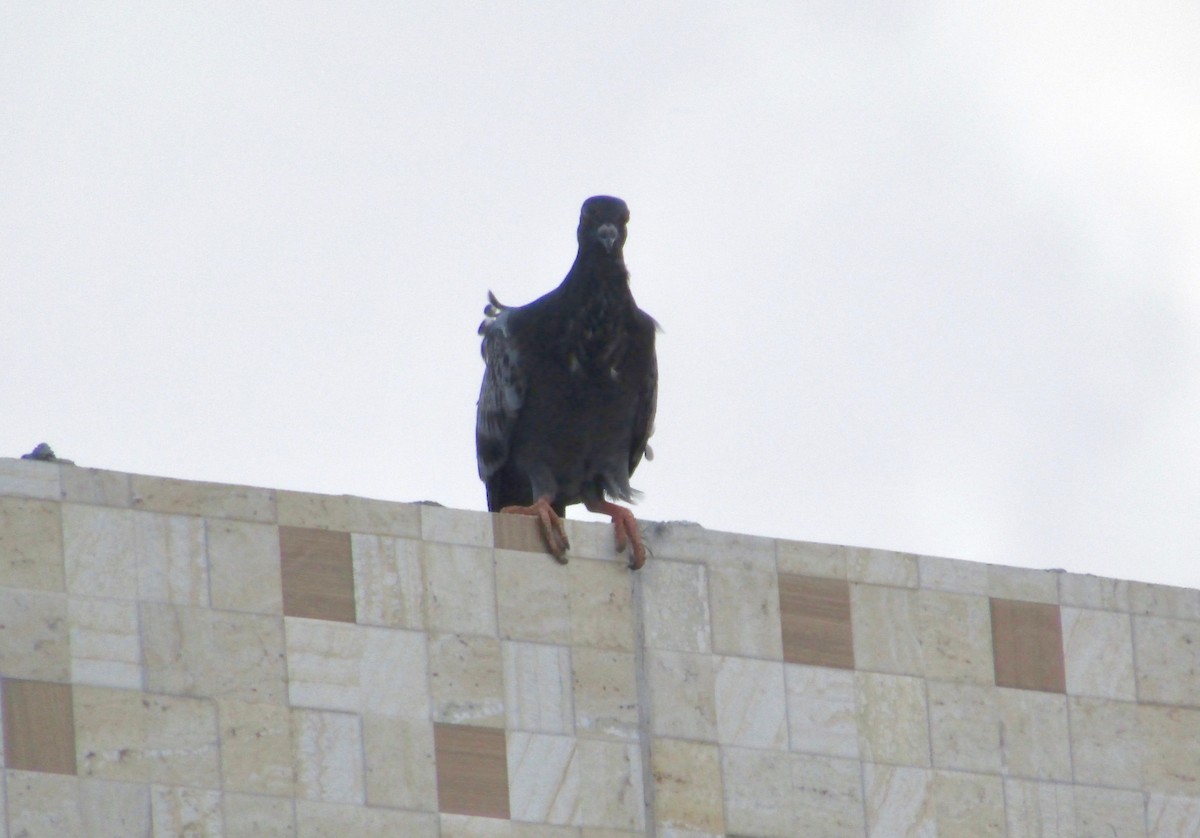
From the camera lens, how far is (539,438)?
20.3 meters

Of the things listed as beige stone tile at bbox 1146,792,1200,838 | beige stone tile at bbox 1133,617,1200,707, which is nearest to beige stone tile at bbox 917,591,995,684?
beige stone tile at bbox 1133,617,1200,707

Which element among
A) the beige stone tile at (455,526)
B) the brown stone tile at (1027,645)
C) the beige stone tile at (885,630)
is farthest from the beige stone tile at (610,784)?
the brown stone tile at (1027,645)

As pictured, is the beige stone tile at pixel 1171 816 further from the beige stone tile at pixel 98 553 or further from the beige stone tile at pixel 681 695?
the beige stone tile at pixel 98 553

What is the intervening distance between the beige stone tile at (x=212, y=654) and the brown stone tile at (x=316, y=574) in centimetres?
26

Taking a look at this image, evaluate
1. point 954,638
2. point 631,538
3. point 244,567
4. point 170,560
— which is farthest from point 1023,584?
point 170,560

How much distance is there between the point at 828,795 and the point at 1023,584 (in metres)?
1.88

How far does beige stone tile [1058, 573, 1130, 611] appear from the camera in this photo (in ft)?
64.4

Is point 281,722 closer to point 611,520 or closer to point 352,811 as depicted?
point 352,811

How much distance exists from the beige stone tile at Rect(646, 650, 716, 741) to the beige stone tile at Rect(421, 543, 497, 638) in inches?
36.6

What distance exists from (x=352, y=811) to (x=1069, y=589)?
182 inches

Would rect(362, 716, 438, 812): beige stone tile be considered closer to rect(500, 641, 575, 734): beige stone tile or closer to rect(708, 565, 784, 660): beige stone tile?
rect(500, 641, 575, 734): beige stone tile

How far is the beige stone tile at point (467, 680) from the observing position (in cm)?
1777

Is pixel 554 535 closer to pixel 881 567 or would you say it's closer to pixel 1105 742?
pixel 881 567

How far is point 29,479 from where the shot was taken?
1709 centimetres
